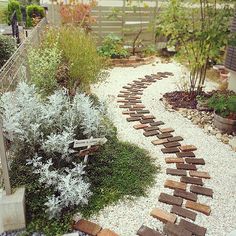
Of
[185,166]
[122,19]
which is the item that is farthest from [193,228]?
[122,19]

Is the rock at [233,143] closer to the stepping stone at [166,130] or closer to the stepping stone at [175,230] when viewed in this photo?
the stepping stone at [166,130]

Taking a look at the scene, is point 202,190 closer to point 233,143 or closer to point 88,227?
point 88,227

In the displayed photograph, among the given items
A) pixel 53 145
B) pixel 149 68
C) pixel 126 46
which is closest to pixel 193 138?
pixel 53 145

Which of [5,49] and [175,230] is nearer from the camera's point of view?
[175,230]

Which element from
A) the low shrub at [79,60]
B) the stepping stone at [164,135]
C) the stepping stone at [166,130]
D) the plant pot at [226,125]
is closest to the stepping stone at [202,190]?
the stepping stone at [164,135]

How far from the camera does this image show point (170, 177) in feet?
Result: 9.98

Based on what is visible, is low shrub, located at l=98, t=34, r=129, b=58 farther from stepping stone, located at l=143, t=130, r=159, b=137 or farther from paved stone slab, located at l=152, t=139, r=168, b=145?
paved stone slab, located at l=152, t=139, r=168, b=145

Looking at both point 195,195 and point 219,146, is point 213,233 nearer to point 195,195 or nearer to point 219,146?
point 195,195

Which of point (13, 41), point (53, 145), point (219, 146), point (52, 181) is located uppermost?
point (13, 41)

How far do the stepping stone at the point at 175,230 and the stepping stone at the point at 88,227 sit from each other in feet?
1.80

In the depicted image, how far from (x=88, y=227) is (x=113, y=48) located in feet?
22.1

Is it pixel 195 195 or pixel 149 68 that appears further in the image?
pixel 149 68

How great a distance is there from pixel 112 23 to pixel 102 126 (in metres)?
6.46

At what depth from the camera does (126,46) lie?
29.7 feet
